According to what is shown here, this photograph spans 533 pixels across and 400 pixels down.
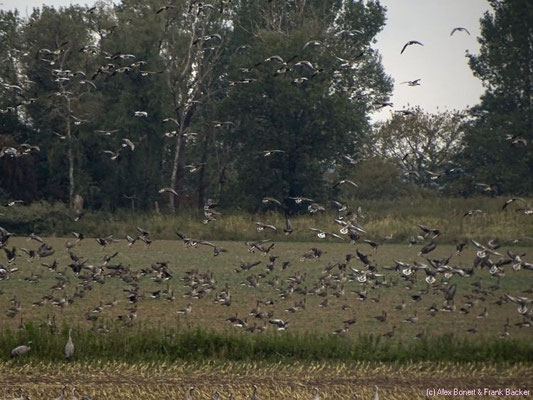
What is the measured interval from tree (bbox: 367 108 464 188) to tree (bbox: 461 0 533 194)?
496cm

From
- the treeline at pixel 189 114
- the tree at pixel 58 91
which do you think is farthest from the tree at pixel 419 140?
the tree at pixel 58 91

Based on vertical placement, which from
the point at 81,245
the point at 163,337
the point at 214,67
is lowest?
the point at 81,245

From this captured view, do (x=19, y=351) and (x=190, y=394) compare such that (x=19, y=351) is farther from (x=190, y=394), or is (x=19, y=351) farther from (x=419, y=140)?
(x=419, y=140)

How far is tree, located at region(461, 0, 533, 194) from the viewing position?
6450cm

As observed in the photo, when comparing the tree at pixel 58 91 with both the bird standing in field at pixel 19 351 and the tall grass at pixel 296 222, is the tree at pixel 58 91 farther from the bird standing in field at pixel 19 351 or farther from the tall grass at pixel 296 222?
the bird standing in field at pixel 19 351

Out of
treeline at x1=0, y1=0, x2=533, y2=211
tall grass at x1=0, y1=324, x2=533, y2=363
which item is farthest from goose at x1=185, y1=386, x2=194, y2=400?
treeline at x1=0, y1=0, x2=533, y2=211

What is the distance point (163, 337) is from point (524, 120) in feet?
172

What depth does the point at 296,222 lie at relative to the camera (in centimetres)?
5253

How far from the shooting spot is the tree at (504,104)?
64.5 metres

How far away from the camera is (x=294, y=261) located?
126ft

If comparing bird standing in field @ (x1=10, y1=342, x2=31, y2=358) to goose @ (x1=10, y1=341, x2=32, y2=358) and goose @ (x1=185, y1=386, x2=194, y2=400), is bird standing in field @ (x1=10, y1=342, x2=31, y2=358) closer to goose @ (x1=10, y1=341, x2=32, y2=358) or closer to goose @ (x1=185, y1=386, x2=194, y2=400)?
goose @ (x1=10, y1=341, x2=32, y2=358)

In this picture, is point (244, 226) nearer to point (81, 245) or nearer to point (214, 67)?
point (81, 245)

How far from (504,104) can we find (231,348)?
2193 inches

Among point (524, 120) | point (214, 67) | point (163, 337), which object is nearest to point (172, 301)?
point (163, 337)
